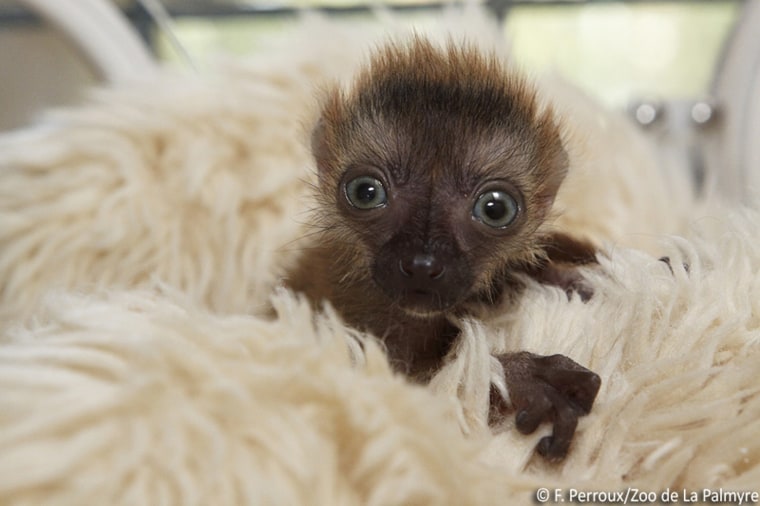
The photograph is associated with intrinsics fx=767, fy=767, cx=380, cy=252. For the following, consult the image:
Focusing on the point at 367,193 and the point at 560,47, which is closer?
the point at 367,193

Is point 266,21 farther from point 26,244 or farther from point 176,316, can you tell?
point 176,316

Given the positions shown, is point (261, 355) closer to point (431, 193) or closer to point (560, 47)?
point (431, 193)

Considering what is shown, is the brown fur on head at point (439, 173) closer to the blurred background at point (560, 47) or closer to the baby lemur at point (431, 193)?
the baby lemur at point (431, 193)

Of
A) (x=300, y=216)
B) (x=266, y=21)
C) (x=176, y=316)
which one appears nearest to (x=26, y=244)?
(x=300, y=216)

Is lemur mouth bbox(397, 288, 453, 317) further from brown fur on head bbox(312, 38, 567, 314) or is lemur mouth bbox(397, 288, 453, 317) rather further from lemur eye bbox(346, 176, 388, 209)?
lemur eye bbox(346, 176, 388, 209)

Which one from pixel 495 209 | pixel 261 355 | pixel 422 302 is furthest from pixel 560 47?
pixel 261 355

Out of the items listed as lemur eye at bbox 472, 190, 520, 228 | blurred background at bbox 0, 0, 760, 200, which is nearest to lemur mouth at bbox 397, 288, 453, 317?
lemur eye at bbox 472, 190, 520, 228

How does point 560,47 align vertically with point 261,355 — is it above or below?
below
